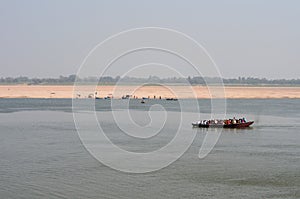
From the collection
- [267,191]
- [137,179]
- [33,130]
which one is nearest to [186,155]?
[137,179]

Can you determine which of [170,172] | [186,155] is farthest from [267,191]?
[186,155]

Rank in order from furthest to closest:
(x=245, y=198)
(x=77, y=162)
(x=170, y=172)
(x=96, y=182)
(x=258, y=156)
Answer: (x=258, y=156)
(x=77, y=162)
(x=170, y=172)
(x=96, y=182)
(x=245, y=198)

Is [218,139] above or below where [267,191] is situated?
above

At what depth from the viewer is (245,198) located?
63.5 feet

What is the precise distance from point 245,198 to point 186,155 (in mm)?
10052

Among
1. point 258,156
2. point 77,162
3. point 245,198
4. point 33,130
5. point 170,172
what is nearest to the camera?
point 245,198

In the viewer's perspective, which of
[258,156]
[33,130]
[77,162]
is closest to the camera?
[77,162]

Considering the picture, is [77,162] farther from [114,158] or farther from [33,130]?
[33,130]

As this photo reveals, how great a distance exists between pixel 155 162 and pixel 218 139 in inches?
489

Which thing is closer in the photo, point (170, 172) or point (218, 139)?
point (170, 172)

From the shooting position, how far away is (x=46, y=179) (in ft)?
72.4

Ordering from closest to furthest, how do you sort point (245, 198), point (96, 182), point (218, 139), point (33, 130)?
point (245, 198), point (96, 182), point (218, 139), point (33, 130)

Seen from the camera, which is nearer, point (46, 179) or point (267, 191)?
point (267, 191)

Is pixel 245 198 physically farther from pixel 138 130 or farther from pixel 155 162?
pixel 138 130
